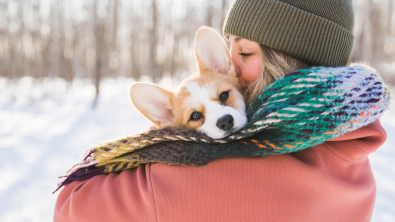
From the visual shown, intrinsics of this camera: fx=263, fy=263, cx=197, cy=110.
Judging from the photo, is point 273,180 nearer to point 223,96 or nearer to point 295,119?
point 295,119

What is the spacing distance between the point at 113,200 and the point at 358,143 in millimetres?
1135

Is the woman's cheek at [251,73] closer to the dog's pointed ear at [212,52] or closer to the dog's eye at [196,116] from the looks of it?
the dog's pointed ear at [212,52]

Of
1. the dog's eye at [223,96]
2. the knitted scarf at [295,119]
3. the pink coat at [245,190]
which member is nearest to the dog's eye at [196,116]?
the dog's eye at [223,96]

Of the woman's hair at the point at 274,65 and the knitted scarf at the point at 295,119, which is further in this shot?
the woman's hair at the point at 274,65

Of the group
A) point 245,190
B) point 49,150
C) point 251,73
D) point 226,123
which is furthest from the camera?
point 49,150

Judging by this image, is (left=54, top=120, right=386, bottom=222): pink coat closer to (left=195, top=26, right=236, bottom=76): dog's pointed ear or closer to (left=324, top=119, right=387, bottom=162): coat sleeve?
(left=324, top=119, right=387, bottom=162): coat sleeve

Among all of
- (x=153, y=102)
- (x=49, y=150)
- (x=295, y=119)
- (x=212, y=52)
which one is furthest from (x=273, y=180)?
(x=49, y=150)

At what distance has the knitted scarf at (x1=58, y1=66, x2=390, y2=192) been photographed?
1.06 metres

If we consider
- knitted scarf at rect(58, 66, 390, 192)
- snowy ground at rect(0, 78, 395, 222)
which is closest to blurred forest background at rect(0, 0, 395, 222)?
snowy ground at rect(0, 78, 395, 222)

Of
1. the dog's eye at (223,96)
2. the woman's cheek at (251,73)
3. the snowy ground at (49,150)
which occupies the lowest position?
the snowy ground at (49,150)

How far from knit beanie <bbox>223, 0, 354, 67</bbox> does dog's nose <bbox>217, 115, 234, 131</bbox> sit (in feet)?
1.59

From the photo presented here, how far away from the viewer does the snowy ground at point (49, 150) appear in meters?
3.42

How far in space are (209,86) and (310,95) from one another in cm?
95

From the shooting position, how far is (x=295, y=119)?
1.07m
